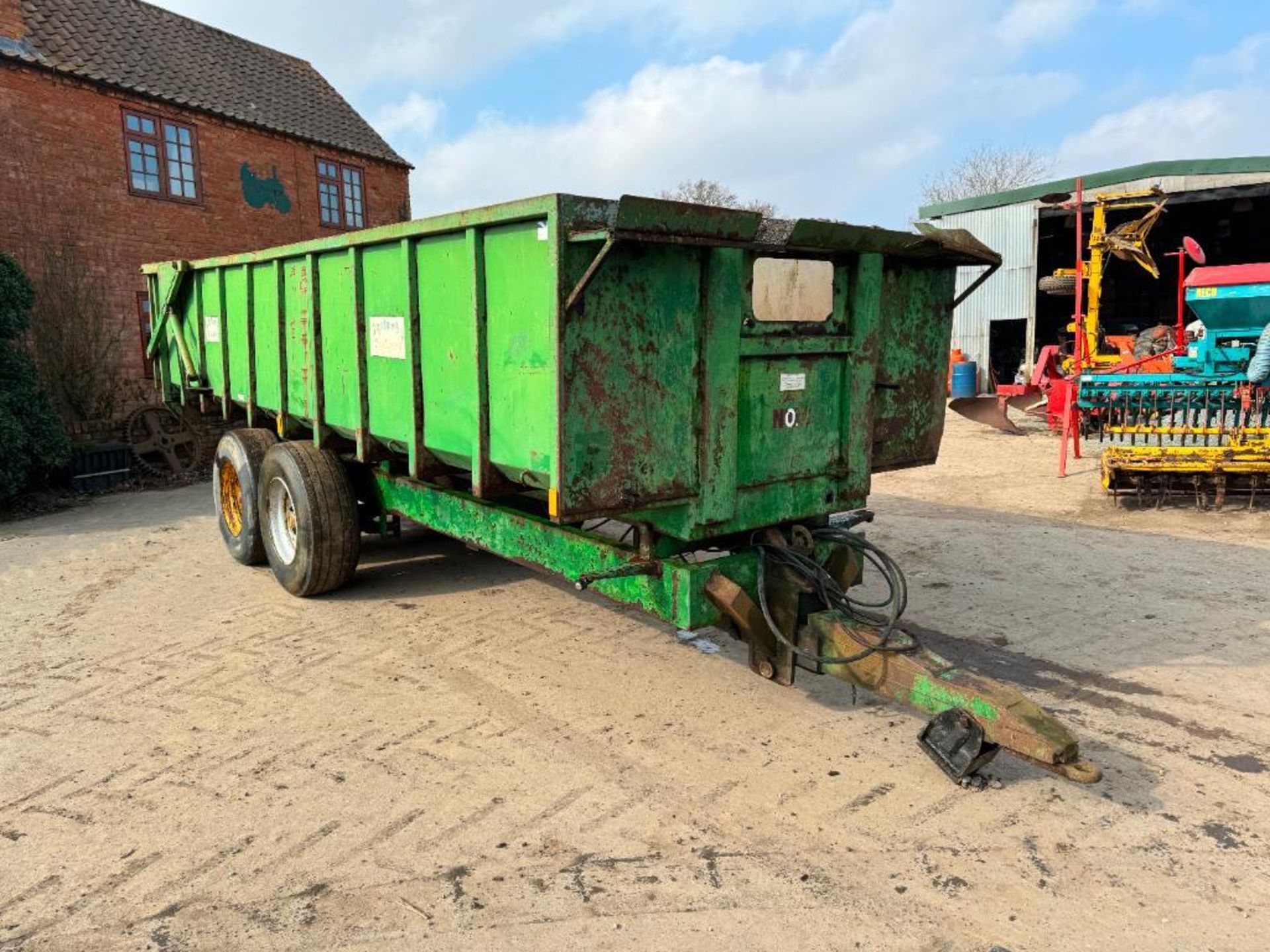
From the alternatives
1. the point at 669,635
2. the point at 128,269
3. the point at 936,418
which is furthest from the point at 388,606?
the point at 128,269

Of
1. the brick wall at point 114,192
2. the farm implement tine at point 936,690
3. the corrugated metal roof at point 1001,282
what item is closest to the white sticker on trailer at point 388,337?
the farm implement tine at point 936,690

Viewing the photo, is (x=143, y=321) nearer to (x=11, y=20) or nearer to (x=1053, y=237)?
(x=11, y=20)

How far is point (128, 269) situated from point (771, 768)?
13.5 m

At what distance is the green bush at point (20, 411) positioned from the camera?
9336 millimetres

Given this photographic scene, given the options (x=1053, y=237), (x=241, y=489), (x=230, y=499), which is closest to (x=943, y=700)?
(x=241, y=489)

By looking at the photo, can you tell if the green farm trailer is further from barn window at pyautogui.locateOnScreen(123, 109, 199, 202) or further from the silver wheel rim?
barn window at pyautogui.locateOnScreen(123, 109, 199, 202)

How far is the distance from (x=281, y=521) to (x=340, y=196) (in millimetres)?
12794

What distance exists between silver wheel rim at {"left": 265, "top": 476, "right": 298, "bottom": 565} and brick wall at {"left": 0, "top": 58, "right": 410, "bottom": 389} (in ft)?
28.6

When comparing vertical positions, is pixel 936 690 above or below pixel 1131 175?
below

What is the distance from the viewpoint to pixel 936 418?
4473 mm

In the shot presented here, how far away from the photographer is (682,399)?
3.31m

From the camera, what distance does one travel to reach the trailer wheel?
5.46 meters

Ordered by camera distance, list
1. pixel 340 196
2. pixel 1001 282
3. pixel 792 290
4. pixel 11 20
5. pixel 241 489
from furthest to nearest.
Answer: pixel 1001 282 < pixel 340 196 < pixel 11 20 < pixel 241 489 < pixel 792 290

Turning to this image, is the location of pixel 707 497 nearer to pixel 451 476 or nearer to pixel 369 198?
pixel 451 476
